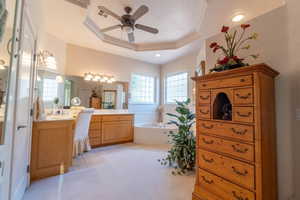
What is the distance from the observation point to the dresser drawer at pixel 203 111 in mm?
1752

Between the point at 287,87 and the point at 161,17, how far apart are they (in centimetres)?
261

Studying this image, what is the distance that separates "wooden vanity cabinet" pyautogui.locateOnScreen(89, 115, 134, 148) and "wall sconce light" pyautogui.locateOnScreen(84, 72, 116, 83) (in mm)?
1198

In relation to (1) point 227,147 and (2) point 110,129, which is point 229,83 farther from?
(2) point 110,129

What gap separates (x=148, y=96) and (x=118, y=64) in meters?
1.67

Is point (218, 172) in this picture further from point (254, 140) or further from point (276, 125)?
point (276, 125)

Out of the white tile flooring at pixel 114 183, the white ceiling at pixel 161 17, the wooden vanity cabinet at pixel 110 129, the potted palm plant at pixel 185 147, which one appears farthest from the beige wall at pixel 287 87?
the wooden vanity cabinet at pixel 110 129

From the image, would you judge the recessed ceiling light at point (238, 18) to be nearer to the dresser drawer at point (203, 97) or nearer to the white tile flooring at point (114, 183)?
the dresser drawer at point (203, 97)

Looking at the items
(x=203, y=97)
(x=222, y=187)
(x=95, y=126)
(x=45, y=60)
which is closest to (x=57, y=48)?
(x=45, y=60)

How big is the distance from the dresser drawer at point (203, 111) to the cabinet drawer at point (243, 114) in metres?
0.30

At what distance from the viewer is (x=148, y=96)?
592 centimetres

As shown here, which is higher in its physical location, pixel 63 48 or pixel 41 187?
pixel 63 48

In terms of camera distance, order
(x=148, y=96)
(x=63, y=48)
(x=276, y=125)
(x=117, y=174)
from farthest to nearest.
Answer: (x=148, y=96)
(x=63, y=48)
(x=117, y=174)
(x=276, y=125)

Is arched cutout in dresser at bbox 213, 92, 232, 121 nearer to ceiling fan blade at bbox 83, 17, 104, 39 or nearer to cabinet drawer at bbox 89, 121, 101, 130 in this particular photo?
ceiling fan blade at bbox 83, 17, 104, 39

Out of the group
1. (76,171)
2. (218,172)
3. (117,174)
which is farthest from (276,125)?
(76,171)
